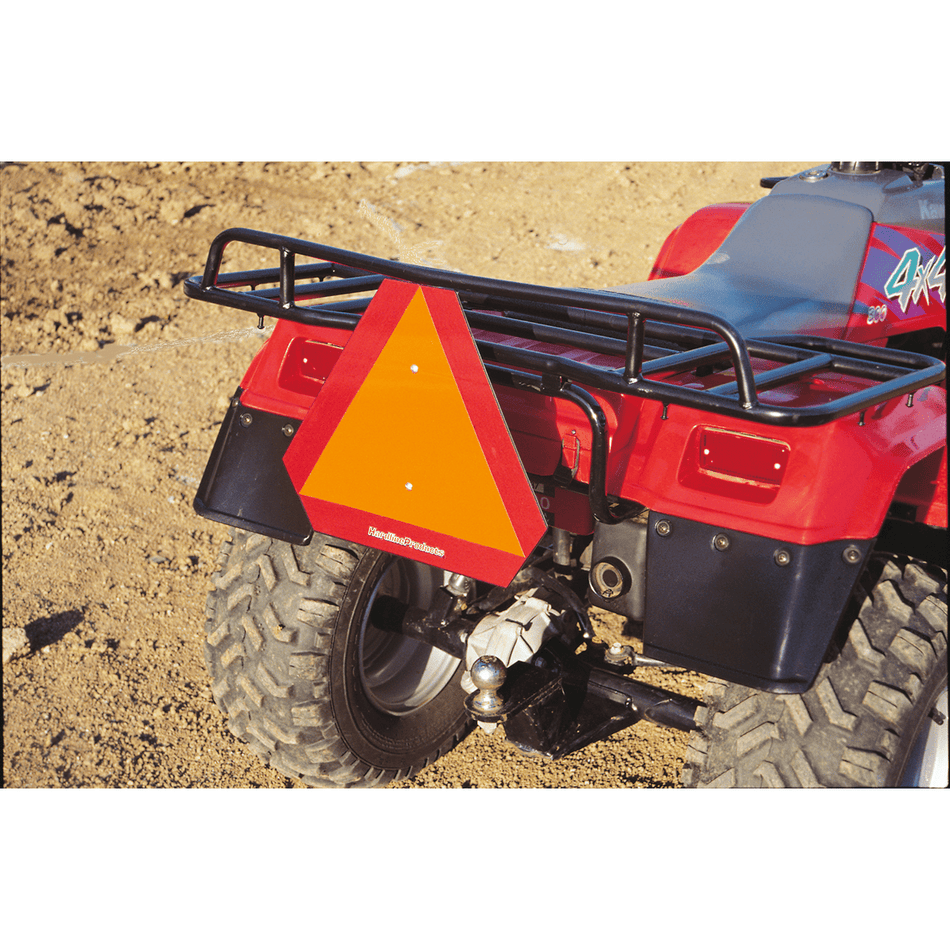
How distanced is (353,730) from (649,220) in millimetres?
8093

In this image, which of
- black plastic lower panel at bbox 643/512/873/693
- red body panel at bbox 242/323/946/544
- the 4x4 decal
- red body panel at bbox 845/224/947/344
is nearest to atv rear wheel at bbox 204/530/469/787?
red body panel at bbox 242/323/946/544

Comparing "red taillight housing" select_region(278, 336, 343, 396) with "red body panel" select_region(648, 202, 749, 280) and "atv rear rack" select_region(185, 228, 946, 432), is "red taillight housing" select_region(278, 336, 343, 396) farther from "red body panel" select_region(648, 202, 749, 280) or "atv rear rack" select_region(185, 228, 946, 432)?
"red body panel" select_region(648, 202, 749, 280)

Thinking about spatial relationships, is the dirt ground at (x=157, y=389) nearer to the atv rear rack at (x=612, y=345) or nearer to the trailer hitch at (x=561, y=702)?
the trailer hitch at (x=561, y=702)

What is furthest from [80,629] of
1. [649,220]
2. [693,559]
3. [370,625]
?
[649,220]

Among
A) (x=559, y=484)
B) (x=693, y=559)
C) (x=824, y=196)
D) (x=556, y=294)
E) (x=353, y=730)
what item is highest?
(x=824, y=196)

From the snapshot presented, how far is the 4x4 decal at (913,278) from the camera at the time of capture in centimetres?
310

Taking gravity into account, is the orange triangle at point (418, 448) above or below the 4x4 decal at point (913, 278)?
below

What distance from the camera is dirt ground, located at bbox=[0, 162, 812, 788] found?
3.30m

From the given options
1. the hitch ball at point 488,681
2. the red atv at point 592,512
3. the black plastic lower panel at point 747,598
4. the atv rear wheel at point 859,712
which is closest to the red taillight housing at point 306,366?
the red atv at point 592,512

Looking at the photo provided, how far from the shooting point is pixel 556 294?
1.90 meters

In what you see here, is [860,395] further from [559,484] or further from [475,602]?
[475,602]

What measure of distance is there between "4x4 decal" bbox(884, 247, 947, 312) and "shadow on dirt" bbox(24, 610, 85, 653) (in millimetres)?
3173

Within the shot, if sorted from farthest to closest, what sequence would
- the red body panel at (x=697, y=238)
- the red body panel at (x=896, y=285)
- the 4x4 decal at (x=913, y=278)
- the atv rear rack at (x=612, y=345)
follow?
the red body panel at (x=697, y=238) → the 4x4 decal at (x=913, y=278) → the red body panel at (x=896, y=285) → the atv rear rack at (x=612, y=345)

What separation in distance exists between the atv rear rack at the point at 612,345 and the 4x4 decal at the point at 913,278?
29.6 inches
